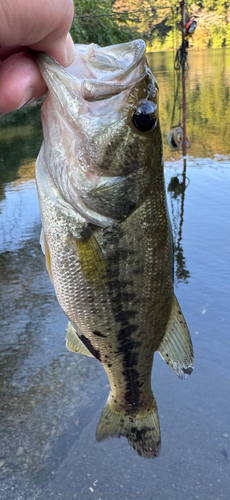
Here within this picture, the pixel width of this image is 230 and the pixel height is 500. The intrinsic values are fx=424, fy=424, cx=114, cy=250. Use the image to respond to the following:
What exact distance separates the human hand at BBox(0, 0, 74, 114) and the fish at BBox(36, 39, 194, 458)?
4 cm

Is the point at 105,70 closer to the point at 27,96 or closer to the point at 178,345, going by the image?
the point at 27,96

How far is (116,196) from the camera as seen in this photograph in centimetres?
142

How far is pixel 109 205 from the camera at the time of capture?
A: 1.42 meters

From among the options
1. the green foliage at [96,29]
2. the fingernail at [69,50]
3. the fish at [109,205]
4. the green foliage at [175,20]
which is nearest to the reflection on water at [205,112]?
the green foliage at [96,29]

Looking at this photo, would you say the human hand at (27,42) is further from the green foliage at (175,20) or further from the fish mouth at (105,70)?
the green foliage at (175,20)

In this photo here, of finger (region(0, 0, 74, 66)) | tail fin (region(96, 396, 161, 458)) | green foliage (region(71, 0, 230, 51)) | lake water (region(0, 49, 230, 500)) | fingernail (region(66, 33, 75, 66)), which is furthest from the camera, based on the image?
green foliage (region(71, 0, 230, 51))

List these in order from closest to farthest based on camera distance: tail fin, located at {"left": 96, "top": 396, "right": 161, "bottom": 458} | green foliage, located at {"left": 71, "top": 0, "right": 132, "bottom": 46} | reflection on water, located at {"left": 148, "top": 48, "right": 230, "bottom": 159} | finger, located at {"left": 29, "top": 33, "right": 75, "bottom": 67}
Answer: finger, located at {"left": 29, "top": 33, "right": 75, "bottom": 67} < tail fin, located at {"left": 96, "top": 396, "right": 161, "bottom": 458} < green foliage, located at {"left": 71, "top": 0, "right": 132, "bottom": 46} < reflection on water, located at {"left": 148, "top": 48, "right": 230, "bottom": 159}

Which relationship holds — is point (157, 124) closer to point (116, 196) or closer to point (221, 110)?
point (116, 196)

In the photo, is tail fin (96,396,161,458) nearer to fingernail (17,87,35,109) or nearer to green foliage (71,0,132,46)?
fingernail (17,87,35,109)

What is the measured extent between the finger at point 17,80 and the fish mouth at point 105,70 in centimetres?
11

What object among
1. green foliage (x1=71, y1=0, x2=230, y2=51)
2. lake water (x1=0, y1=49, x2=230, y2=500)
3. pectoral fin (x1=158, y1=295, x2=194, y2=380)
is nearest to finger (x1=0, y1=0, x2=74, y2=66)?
pectoral fin (x1=158, y1=295, x2=194, y2=380)

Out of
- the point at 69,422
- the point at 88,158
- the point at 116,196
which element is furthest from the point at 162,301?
the point at 69,422

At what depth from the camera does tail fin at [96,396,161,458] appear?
6.56ft

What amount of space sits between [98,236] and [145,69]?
0.55m
